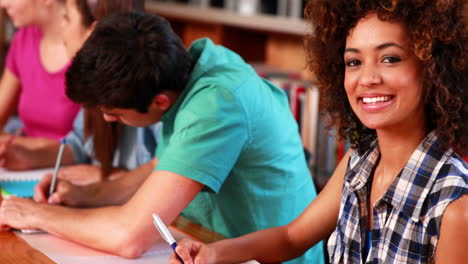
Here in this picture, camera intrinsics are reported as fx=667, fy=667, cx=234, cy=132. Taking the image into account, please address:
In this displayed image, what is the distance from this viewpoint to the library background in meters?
2.59

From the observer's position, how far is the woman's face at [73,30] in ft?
6.87

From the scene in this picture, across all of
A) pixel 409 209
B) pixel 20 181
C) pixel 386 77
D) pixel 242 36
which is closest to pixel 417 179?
pixel 409 209

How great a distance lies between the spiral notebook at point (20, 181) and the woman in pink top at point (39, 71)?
1.10 feet

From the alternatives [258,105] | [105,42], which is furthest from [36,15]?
[258,105]

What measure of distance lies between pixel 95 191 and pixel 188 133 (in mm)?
387

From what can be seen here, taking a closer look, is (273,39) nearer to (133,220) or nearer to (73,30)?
(73,30)

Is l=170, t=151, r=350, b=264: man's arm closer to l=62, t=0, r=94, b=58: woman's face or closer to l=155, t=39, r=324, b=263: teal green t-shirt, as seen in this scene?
l=155, t=39, r=324, b=263: teal green t-shirt

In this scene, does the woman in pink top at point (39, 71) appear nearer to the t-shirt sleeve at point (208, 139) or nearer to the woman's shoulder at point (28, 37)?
the woman's shoulder at point (28, 37)

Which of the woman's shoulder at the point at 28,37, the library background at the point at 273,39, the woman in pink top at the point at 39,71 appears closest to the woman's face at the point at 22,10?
the woman in pink top at the point at 39,71

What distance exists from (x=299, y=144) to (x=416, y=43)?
0.67 metres

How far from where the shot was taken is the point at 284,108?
66.9 inches

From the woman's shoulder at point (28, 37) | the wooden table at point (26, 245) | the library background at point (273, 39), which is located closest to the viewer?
the wooden table at point (26, 245)

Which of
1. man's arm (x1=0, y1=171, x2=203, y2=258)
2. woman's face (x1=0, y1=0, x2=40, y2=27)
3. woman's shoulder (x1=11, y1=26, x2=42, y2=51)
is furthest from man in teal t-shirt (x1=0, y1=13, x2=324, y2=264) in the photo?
woman's shoulder (x1=11, y1=26, x2=42, y2=51)

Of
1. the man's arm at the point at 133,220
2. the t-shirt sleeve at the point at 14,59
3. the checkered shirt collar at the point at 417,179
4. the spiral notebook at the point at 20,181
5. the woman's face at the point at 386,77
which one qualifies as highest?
the woman's face at the point at 386,77
